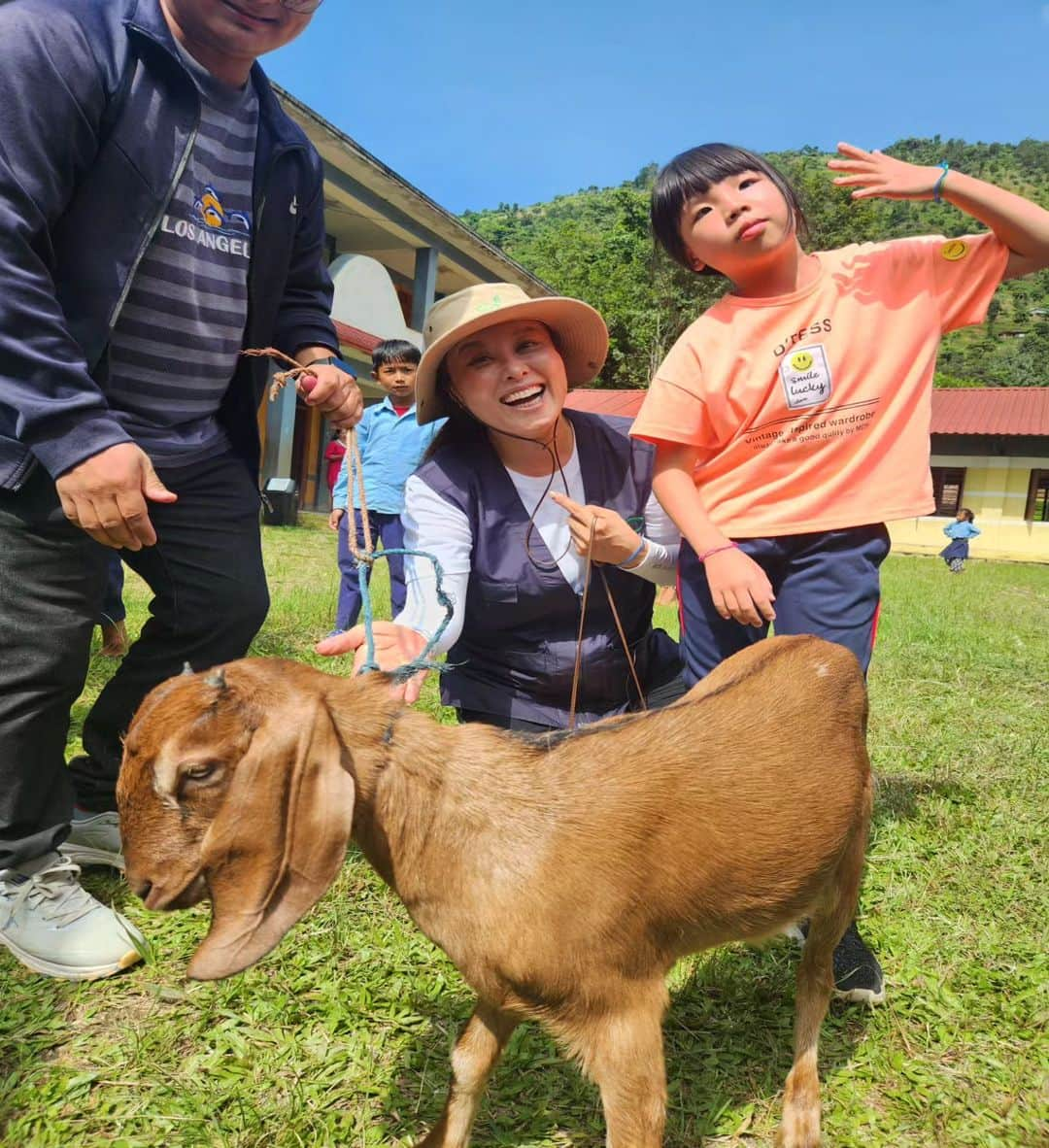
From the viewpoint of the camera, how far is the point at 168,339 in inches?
107

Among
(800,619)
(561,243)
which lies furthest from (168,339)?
(561,243)

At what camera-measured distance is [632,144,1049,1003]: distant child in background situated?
2.68 metres

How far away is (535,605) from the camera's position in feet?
9.98

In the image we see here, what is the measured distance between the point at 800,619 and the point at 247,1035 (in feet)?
6.80

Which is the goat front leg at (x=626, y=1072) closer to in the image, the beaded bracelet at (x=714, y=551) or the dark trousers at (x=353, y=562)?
the beaded bracelet at (x=714, y=551)

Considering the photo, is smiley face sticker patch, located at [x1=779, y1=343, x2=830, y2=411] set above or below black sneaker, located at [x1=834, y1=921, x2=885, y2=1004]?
above

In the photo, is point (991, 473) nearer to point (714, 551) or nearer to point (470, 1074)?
point (714, 551)

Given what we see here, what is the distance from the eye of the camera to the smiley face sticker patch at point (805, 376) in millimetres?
2721

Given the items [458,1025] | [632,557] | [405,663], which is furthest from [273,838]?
[632,557]

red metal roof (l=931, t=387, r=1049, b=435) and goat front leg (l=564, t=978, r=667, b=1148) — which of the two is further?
red metal roof (l=931, t=387, r=1049, b=435)

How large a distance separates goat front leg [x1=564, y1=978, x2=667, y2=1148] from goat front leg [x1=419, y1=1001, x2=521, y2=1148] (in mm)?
269

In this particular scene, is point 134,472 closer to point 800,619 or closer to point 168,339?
point 168,339

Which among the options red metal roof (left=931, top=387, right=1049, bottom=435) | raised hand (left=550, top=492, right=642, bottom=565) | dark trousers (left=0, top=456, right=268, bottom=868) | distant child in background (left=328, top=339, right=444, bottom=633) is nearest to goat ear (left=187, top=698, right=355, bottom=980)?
dark trousers (left=0, top=456, right=268, bottom=868)

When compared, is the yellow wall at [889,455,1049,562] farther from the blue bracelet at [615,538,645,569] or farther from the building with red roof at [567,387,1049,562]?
the blue bracelet at [615,538,645,569]
